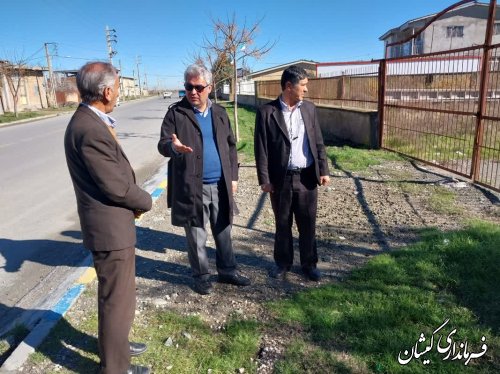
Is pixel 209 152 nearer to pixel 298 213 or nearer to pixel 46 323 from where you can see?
pixel 298 213

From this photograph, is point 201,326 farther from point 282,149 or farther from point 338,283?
point 282,149

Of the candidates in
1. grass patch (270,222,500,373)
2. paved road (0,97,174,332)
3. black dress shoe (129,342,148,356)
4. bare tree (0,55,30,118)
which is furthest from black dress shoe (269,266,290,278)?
bare tree (0,55,30,118)

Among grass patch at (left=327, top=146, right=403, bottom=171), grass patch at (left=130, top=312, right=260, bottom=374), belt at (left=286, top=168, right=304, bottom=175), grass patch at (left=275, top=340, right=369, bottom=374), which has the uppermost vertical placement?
belt at (left=286, top=168, right=304, bottom=175)

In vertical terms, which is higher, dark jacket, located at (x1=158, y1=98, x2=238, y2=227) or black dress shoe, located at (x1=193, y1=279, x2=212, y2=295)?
dark jacket, located at (x1=158, y1=98, x2=238, y2=227)

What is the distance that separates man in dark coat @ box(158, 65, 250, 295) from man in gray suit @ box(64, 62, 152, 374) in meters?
0.81

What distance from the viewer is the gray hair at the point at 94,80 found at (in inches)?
84.6

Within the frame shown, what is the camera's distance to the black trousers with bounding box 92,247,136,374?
234cm

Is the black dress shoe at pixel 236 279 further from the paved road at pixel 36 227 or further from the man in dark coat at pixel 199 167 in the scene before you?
the paved road at pixel 36 227

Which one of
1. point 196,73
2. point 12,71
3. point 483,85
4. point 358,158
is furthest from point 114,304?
point 12,71

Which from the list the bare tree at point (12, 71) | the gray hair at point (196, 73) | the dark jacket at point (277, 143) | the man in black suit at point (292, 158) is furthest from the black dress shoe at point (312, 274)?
Answer: the bare tree at point (12, 71)

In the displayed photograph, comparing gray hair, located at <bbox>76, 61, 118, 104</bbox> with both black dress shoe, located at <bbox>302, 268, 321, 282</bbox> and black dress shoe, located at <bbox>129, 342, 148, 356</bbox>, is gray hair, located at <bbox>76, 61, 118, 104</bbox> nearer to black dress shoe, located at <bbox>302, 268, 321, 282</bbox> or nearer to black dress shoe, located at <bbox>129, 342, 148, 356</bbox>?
black dress shoe, located at <bbox>129, 342, 148, 356</bbox>

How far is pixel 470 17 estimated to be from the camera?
3459cm

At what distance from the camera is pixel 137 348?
275 centimetres

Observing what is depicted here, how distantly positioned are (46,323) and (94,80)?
1978mm
